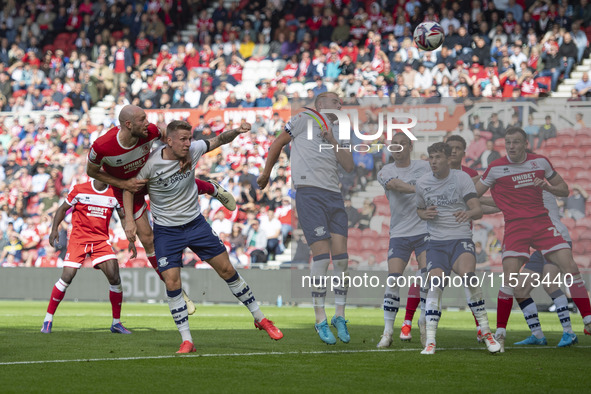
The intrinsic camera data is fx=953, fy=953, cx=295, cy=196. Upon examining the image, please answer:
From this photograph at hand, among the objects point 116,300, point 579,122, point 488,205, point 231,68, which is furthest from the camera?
point 231,68

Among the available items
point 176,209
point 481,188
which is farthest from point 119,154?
point 481,188

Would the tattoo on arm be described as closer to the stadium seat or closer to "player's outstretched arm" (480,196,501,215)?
"player's outstretched arm" (480,196,501,215)

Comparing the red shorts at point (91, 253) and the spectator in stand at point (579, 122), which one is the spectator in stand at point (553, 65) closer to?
the spectator in stand at point (579, 122)

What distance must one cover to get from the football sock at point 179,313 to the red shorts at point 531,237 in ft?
13.6

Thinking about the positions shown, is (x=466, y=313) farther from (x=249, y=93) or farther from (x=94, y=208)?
(x=249, y=93)

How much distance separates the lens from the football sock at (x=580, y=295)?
39.5 ft

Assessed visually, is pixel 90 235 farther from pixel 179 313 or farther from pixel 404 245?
pixel 404 245

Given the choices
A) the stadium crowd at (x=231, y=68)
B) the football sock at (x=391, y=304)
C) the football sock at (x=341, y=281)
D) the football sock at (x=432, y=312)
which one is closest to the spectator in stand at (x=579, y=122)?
the stadium crowd at (x=231, y=68)

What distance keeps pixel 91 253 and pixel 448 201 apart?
5.63m

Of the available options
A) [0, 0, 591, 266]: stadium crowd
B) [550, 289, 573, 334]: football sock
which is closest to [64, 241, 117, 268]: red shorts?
[550, 289, 573, 334]: football sock

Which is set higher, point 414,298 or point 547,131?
point 547,131

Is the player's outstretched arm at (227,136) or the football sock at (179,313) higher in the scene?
the player's outstretched arm at (227,136)

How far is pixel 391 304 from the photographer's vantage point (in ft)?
37.5

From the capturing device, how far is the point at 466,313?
19.8 metres
